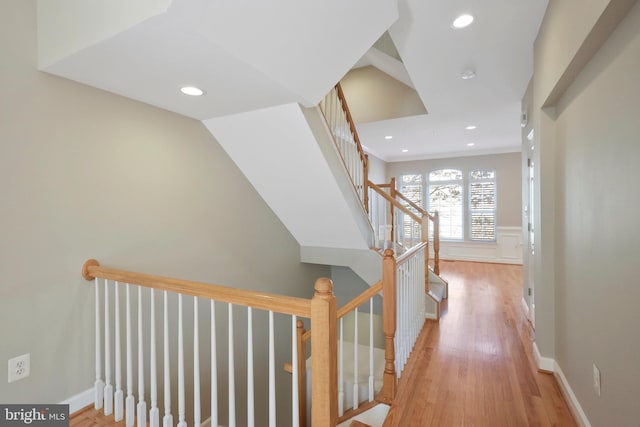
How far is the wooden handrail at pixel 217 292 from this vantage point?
1.31m

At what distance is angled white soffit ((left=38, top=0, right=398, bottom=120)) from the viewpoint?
1.45 metres

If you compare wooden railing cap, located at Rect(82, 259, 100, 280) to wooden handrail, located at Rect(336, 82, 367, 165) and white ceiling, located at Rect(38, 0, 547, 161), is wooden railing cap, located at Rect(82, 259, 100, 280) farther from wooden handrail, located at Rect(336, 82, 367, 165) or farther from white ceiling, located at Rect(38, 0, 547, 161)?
wooden handrail, located at Rect(336, 82, 367, 165)

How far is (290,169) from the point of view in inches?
124

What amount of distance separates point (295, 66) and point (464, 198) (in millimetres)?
7113

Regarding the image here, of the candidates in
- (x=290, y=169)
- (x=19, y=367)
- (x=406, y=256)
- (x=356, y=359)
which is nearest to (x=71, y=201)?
(x=19, y=367)

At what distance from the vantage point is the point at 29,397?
5.96 ft

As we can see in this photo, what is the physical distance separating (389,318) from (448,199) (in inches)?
261

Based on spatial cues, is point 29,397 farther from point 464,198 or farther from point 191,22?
point 464,198

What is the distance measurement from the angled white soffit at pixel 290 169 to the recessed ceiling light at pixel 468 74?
1923 mm

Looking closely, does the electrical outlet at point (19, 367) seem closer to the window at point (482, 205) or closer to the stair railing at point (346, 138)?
the stair railing at point (346, 138)

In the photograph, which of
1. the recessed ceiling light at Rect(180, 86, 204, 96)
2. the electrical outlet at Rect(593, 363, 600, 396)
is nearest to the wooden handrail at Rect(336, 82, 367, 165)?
the recessed ceiling light at Rect(180, 86, 204, 96)

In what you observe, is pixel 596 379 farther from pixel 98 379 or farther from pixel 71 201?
pixel 71 201

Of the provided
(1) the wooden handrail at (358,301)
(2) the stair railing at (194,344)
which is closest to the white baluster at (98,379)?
(2) the stair railing at (194,344)

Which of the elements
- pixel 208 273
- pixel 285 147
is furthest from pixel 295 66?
pixel 208 273
